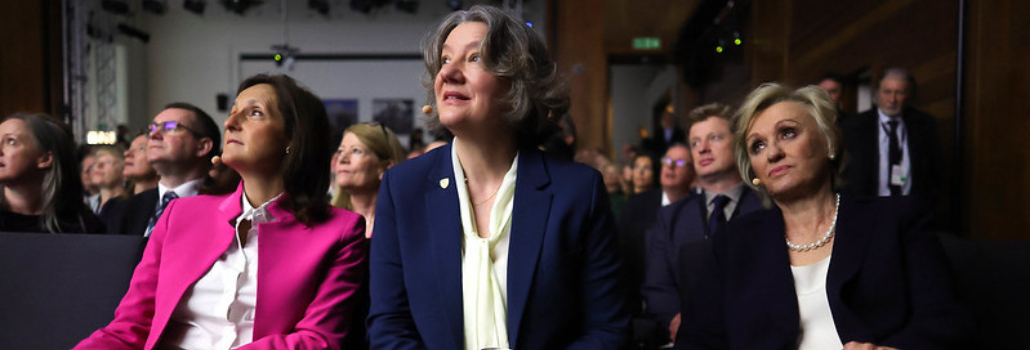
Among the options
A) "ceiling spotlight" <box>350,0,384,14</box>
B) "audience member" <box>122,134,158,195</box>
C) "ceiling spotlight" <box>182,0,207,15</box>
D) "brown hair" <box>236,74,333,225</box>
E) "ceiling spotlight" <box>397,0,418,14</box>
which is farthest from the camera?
"ceiling spotlight" <box>397,0,418,14</box>

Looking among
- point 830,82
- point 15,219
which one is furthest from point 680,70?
point 15,219

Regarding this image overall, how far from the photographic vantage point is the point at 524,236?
1588 millimetres

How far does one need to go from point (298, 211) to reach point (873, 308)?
1377mm

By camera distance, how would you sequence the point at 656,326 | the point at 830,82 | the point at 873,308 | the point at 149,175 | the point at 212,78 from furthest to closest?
the point at 212,78 → the point at 830,82 → the point at 149,175 → the point at 656,326 → the point at 873,308

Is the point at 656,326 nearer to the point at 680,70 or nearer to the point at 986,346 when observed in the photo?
the point at 986,346

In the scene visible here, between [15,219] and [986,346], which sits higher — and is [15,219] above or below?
above

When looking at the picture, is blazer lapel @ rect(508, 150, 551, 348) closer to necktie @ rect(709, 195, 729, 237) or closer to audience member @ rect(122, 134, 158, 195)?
necktie @ rect(709, 195, 729, 237)

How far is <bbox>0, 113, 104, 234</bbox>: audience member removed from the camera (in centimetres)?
275

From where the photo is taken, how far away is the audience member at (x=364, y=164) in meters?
2.91

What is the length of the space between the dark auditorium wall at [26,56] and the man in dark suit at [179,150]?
5351 millimetres

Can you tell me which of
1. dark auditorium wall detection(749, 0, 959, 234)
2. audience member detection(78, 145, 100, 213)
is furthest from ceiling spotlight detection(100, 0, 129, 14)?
dark auditorium wall detection(749, 0, 959, 234)

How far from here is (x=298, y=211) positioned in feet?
6.16

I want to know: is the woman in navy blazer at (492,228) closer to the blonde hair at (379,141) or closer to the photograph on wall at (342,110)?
the blonde hair at (379,141)

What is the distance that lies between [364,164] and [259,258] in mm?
1178
